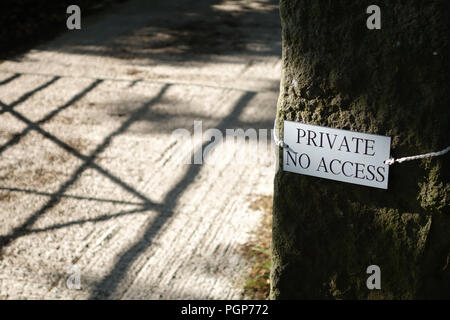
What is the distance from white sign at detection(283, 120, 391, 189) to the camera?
2.21 meters

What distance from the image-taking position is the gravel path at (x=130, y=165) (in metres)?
3.42

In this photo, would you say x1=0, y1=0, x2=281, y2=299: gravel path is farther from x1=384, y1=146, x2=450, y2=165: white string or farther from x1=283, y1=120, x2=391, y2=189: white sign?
x1=384, y1=146, x2=450, y2=165: white string

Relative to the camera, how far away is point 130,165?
4.58 m

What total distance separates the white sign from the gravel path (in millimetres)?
1128

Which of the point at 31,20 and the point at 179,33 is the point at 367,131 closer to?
the point at 179,33

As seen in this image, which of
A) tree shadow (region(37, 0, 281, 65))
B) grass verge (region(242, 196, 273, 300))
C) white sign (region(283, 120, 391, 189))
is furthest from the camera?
tree shadow (region(37, 0, 281, 65))

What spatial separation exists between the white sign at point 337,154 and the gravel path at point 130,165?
3.70 ft

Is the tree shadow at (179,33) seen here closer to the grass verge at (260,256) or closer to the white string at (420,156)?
the grass verge at (260,256)

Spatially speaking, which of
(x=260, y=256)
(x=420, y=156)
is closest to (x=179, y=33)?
(x=260, y=256)

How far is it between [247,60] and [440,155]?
4873 mm

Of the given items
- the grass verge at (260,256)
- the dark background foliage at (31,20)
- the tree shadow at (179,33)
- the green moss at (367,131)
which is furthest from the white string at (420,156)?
the dark background foliage at (31,20)

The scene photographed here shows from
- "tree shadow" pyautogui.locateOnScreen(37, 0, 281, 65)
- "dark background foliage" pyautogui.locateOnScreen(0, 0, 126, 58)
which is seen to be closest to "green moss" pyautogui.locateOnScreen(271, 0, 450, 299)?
"tree shadow" pyautogui.locateOnScreen(37, 0, 281, 65)

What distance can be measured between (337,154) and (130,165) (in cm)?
260

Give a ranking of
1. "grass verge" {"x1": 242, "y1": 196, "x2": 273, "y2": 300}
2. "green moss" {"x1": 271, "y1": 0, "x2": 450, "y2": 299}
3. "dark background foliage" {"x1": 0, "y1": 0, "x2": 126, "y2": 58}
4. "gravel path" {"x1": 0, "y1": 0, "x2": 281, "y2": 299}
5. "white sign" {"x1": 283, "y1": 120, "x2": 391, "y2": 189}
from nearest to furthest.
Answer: "green moss" {"x1": 271, "y1": 0, "x2": 450, "y2": 299} < "white sign" {"x1": 283, "y1": 120, "x2": 391, "y2": 189} < "grass verge" {"x1": 242, "y1": 196, "x2": 273, "y2": 300} < "gravel path" {"x1": 0, "y1": 0, "x2": 281, "y2": 299} < "dark background foliage" {"x1": 0, "y1": 0, "x2": 126, "y2": 58}
